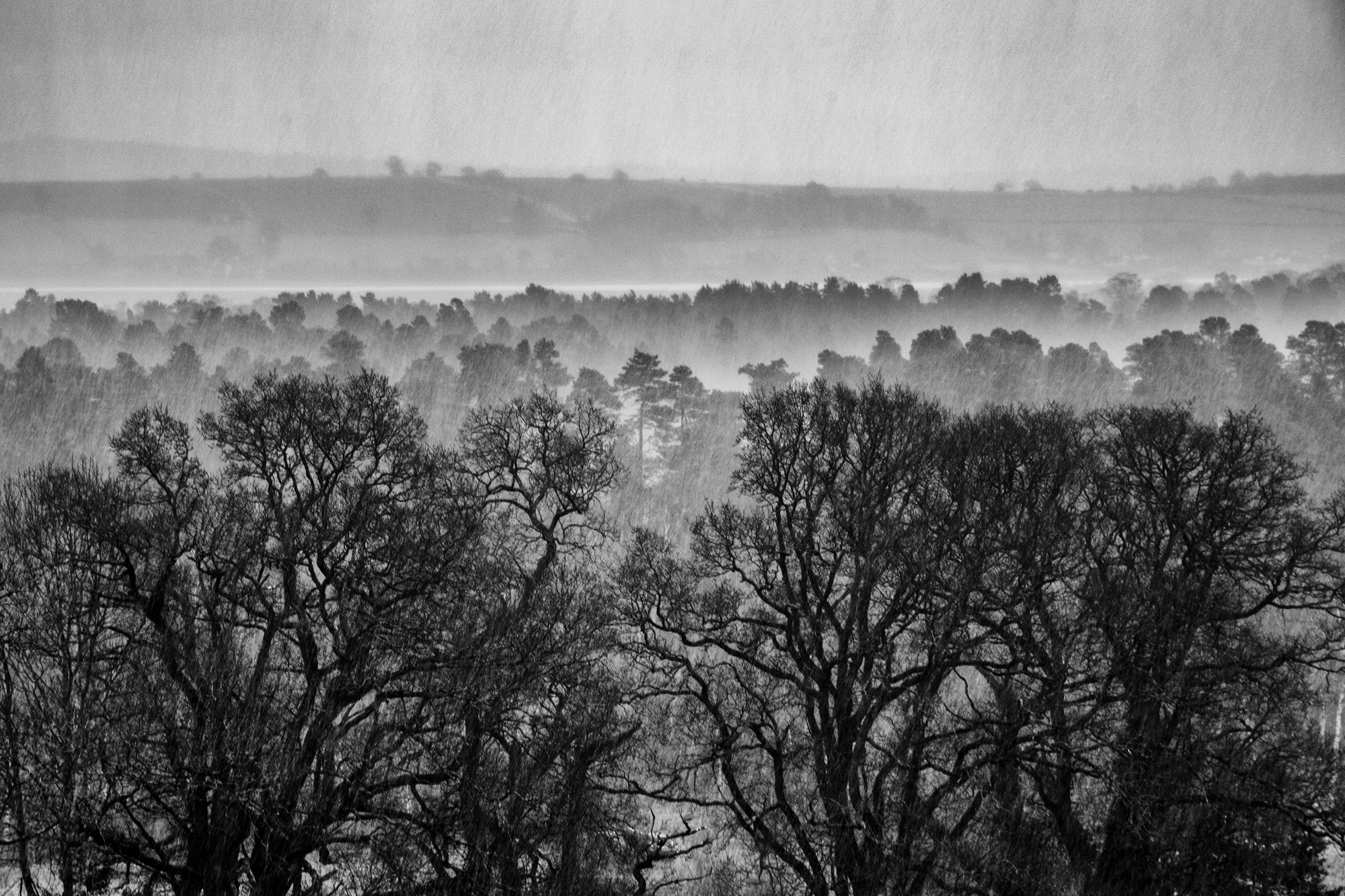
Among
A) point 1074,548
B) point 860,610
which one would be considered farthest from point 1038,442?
point 860,610

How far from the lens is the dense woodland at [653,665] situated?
1066 centimetres

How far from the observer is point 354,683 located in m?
11.7

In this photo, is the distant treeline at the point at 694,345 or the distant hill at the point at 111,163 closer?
the distant treeline at the point at 694,345

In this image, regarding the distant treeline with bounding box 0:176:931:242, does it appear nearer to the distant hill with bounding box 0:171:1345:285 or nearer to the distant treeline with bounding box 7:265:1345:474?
the distant hill with bounding box 0:171:1345:285

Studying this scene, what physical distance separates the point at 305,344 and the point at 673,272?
5409 cm

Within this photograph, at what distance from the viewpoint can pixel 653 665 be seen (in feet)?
47.1

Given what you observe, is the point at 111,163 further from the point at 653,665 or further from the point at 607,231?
the point at 653,665

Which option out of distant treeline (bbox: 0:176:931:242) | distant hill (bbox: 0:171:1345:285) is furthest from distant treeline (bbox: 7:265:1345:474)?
distant treeline (bbox: 0:176:931:242)

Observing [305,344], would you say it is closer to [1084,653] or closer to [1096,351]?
[1096,351]

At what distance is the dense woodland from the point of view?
1066 centimetres

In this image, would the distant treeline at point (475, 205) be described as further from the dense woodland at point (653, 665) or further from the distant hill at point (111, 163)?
the dense woodland at point (653, 665)

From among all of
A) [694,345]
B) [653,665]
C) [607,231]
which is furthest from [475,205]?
[653,665]

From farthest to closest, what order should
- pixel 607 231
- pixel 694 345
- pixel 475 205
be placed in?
1. pixel 475 205
2. pixel 607 231
3. pixel 694 345

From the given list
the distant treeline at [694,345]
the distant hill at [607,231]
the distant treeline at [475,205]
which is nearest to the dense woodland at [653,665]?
the distant treeline at [694,345]
